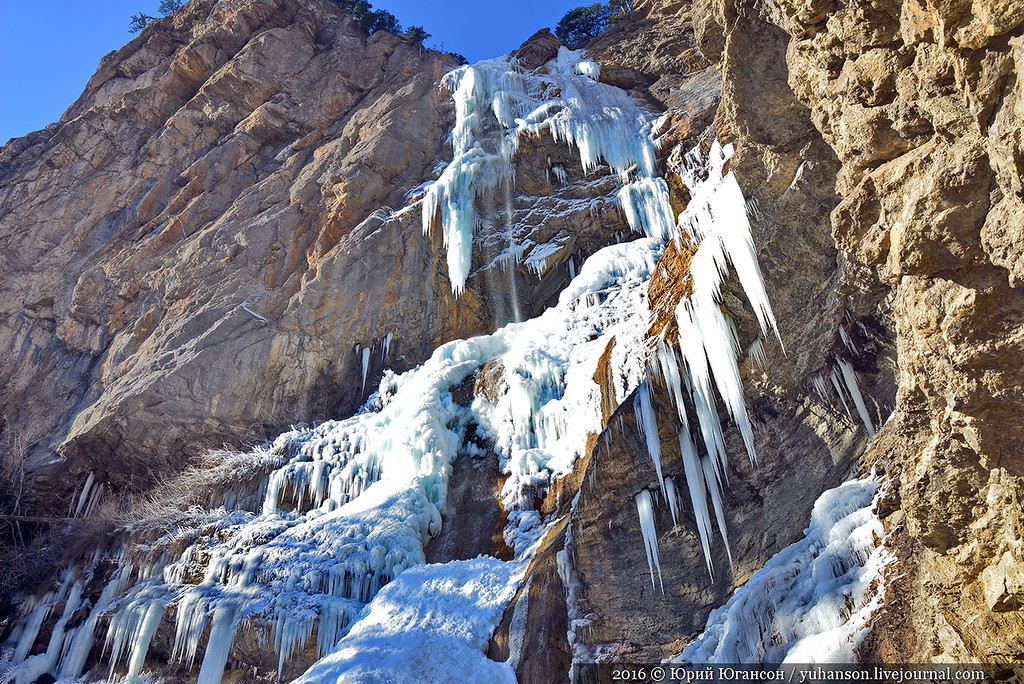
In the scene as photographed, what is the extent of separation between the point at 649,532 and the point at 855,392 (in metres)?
2.60

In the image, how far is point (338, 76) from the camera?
22.8 metres

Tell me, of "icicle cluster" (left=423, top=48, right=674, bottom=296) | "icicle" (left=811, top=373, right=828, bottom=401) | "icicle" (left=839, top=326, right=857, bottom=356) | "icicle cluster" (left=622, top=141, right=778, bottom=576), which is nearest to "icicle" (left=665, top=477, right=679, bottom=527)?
"icicle cluster" (left=622, top=141, right=778, bottom=576)

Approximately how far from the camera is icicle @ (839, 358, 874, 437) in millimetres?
6723

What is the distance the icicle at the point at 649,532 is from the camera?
7430 mm

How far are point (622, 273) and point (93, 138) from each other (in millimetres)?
19088

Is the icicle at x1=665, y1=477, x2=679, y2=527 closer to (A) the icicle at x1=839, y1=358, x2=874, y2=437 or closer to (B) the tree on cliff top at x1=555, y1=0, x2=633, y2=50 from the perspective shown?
(A) the icicle at x1=839, y1=358, x2=874, y2=437

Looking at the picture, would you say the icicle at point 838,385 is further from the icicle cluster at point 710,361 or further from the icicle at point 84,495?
the icicle at point 84,495

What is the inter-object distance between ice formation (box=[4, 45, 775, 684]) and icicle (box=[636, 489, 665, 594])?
0.08ft

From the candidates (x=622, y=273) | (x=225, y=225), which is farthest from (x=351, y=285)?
(x=622, y=273)

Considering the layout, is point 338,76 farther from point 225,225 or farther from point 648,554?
point 648,554

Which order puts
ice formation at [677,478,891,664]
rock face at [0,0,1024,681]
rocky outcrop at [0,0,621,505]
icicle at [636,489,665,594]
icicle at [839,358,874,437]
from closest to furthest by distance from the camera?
rock face at [0,0,1024,681], ice formation at [677,478,891,664], icicle at [839,358,874,437], icicle at [636,489,665,594], rocky outcrop at [0,0,621,505]

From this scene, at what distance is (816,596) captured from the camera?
5.35 m

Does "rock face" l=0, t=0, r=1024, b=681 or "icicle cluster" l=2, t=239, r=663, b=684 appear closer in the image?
"rock face" l=0, t=0, r=1024, b=681

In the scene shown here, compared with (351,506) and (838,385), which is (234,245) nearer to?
(351,506)
